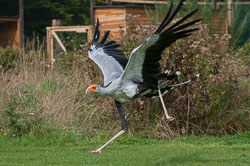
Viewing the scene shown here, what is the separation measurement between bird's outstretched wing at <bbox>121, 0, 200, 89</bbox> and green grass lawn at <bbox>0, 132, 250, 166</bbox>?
3.50ft

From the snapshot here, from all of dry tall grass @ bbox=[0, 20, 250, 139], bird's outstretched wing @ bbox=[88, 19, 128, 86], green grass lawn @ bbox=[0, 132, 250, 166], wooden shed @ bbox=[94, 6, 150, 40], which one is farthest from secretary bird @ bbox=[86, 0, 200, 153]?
wooden shed @ bbox=[94, 6, 150, 40]

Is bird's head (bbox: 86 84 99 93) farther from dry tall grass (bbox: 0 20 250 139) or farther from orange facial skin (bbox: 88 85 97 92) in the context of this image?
dry tall grass (bbox: 0 20 250 139)

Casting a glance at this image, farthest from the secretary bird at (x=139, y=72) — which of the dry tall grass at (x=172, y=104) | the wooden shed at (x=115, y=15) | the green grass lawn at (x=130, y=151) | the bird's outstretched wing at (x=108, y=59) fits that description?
the wooden shed at (x=115, y=15)

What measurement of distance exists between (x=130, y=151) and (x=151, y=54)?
1779mm

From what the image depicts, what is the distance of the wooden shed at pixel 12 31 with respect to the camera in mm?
18609

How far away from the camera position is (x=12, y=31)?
19562 mm

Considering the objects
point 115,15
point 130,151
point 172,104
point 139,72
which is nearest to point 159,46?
point 139,72

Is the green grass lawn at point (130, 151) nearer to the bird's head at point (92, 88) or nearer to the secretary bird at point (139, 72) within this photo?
the secretary bird at point (139, 72)

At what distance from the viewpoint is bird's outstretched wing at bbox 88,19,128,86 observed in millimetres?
7902

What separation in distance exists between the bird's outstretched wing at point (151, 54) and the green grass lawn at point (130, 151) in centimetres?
107

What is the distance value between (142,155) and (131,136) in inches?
67.8

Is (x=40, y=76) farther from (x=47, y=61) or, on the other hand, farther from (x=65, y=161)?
(x=65, y=161)

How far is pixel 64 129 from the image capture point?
916cm

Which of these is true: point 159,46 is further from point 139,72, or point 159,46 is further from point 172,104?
point 172,104
